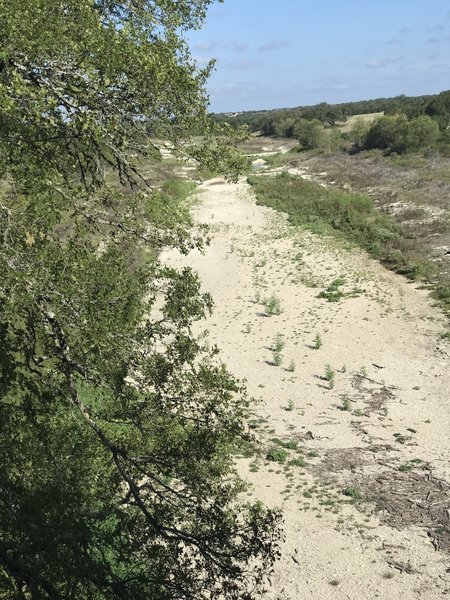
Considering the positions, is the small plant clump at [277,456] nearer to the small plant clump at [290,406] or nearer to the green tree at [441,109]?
the small plant clump at [290,406]

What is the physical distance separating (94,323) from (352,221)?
104 ft

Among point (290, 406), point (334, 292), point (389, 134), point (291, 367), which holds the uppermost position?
point (389, 134)

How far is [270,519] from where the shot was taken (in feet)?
16.9

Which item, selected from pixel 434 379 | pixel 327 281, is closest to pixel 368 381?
pixel 434 379

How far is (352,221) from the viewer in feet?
114

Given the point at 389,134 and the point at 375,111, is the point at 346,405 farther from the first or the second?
the point at 375,111

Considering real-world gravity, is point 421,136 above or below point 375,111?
below

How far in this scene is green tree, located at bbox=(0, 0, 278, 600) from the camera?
4637 millimetres

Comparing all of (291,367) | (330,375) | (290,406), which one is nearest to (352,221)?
(291,367)

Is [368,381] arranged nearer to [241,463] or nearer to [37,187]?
[241,463]

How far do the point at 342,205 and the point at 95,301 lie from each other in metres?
34.9

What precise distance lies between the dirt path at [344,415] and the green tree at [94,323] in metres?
4.88

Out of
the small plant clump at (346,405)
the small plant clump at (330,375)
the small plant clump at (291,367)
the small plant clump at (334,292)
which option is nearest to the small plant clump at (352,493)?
the small plant clump at (346,405)

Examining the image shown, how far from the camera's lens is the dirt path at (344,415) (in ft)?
35.1
